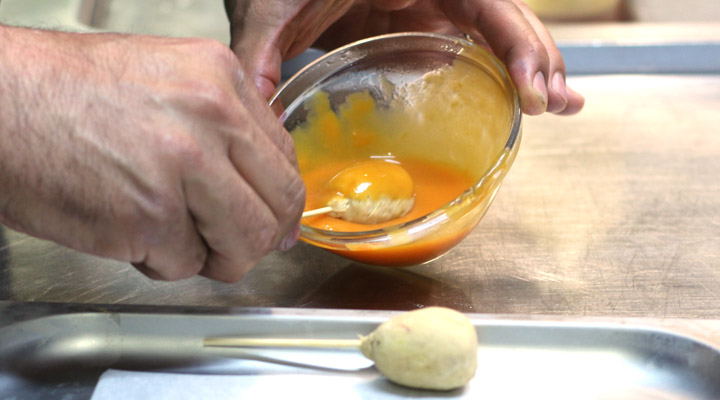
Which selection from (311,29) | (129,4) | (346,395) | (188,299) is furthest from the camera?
(129,4)

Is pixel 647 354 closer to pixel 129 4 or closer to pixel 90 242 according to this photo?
pixel 90 242

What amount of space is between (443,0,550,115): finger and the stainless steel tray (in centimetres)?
30

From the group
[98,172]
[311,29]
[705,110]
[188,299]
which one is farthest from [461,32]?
[98,172]

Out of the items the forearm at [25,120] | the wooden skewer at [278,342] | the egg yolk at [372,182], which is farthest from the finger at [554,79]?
the forearm at [25,120]

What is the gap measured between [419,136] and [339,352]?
347 millimetres

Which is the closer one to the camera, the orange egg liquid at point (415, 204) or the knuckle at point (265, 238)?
the knuckle at point (265, 238)

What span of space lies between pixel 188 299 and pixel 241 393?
0.22m

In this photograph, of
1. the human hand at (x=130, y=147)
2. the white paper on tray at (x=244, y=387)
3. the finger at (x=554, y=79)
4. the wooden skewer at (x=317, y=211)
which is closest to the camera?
the human hand at (x=130, y=147)

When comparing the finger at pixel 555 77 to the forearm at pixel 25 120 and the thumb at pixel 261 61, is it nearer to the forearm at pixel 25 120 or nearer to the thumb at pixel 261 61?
the thumb at pixel 261 61

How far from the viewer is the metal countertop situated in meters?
0.84

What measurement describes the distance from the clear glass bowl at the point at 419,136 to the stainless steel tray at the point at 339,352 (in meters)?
0.08

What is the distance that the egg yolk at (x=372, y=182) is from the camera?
84 centimetres

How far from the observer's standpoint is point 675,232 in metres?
0.95

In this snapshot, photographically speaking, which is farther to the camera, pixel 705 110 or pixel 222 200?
pixel 705 110
